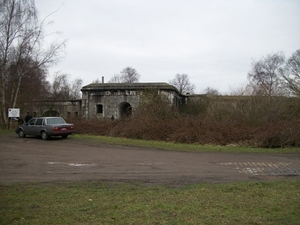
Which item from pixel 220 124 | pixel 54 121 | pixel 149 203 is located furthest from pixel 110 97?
pixel 149 203

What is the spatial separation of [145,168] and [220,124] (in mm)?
10679

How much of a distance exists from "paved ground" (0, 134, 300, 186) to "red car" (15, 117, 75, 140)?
6.76 m

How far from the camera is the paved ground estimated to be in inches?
336

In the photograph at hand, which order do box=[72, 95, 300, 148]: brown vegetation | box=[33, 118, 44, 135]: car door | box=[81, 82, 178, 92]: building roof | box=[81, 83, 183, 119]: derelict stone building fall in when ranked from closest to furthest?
box=[72, 95, 300, 148]: brown vegetation
box=[33, 118, 44, 135]: car door
box=[81, 82, 178, 92]: building roof
box=[81, 83, 183, 119]: derelict stone building

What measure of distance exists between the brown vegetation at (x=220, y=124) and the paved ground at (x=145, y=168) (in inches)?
199

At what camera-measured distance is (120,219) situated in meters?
4.86

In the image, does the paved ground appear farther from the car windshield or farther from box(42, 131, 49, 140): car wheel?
the car windshield

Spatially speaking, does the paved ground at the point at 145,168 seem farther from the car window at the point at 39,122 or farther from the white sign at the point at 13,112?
the white sign at the point at 13,112

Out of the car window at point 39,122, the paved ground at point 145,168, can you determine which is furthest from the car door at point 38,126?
the paved ground at point 145,168

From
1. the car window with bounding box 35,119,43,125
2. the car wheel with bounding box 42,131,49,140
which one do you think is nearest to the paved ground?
the car wheel with bounding box 42,131,49,140

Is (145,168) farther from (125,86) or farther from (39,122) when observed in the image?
(125,86)

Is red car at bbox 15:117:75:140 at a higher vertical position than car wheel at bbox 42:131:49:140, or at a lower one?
higher

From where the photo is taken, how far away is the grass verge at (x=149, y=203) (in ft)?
16.0

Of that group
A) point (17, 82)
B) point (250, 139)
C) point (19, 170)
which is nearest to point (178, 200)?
point (19, 170)
